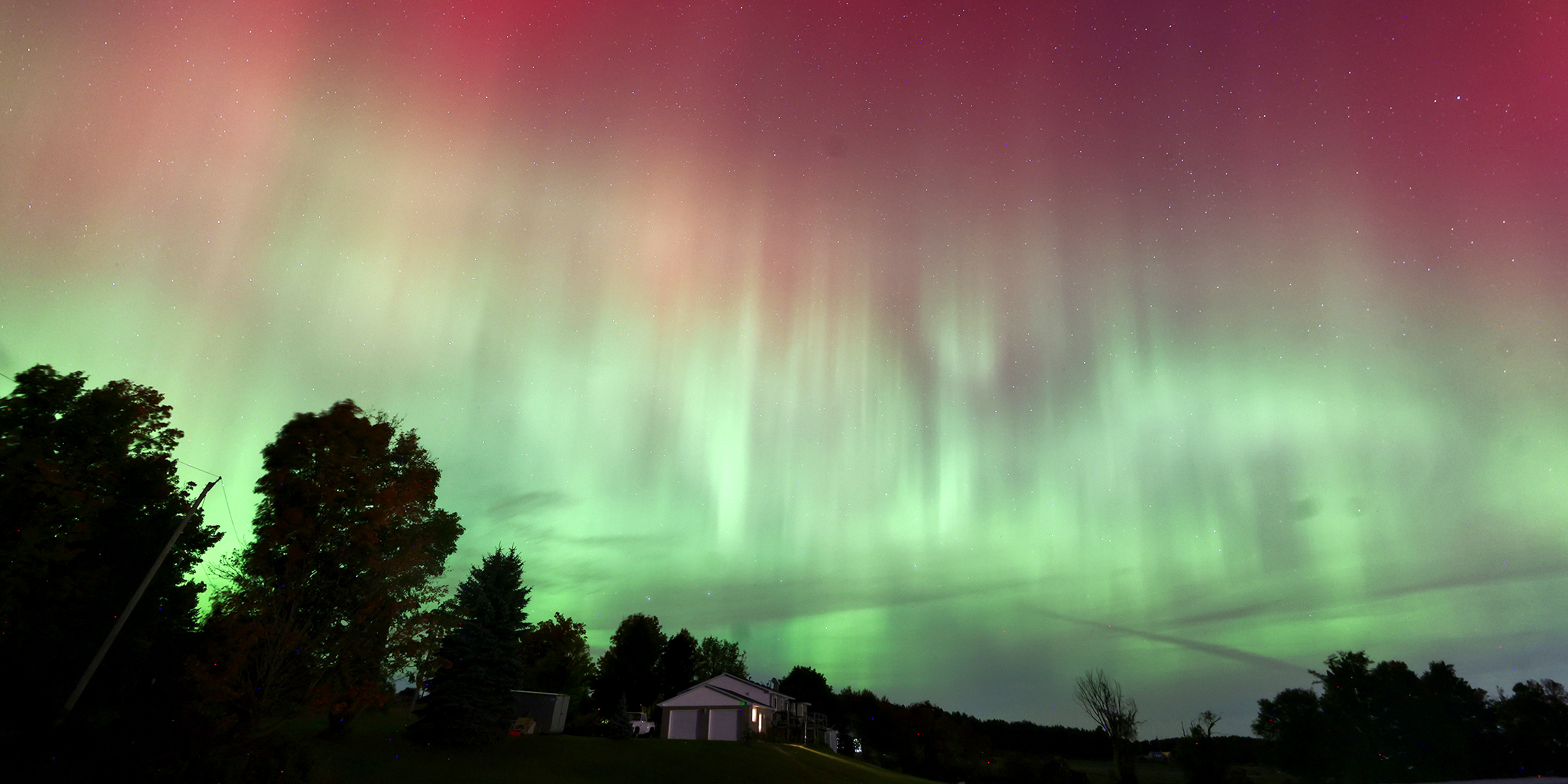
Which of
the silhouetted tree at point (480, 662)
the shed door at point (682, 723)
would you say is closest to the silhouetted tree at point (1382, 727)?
the shed door at point (682, 723)

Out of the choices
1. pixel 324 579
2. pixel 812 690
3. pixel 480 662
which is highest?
pixel 324 579

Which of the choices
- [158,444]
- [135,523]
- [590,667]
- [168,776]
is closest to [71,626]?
[135,523]

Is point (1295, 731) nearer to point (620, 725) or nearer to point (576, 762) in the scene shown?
point (620, 725)

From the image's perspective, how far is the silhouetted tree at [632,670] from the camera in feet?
Result: 274

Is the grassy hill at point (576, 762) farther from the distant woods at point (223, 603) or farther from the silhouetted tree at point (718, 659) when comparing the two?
the silhouetted tree at point (718, 659)

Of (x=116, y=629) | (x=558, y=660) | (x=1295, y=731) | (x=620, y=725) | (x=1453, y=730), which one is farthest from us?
(x=558, y=660)

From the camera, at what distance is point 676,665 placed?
87375 millimetres

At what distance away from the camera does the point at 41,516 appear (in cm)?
2645

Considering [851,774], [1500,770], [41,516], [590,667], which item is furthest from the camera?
[590,667]

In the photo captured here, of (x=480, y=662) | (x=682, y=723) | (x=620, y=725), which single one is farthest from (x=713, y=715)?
(x=480, y=662)

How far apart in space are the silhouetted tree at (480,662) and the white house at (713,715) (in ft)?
56.4

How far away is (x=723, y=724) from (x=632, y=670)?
33.6 metres

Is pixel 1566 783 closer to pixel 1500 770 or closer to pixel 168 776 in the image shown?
pixel 1500 770

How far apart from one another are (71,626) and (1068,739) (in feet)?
300
